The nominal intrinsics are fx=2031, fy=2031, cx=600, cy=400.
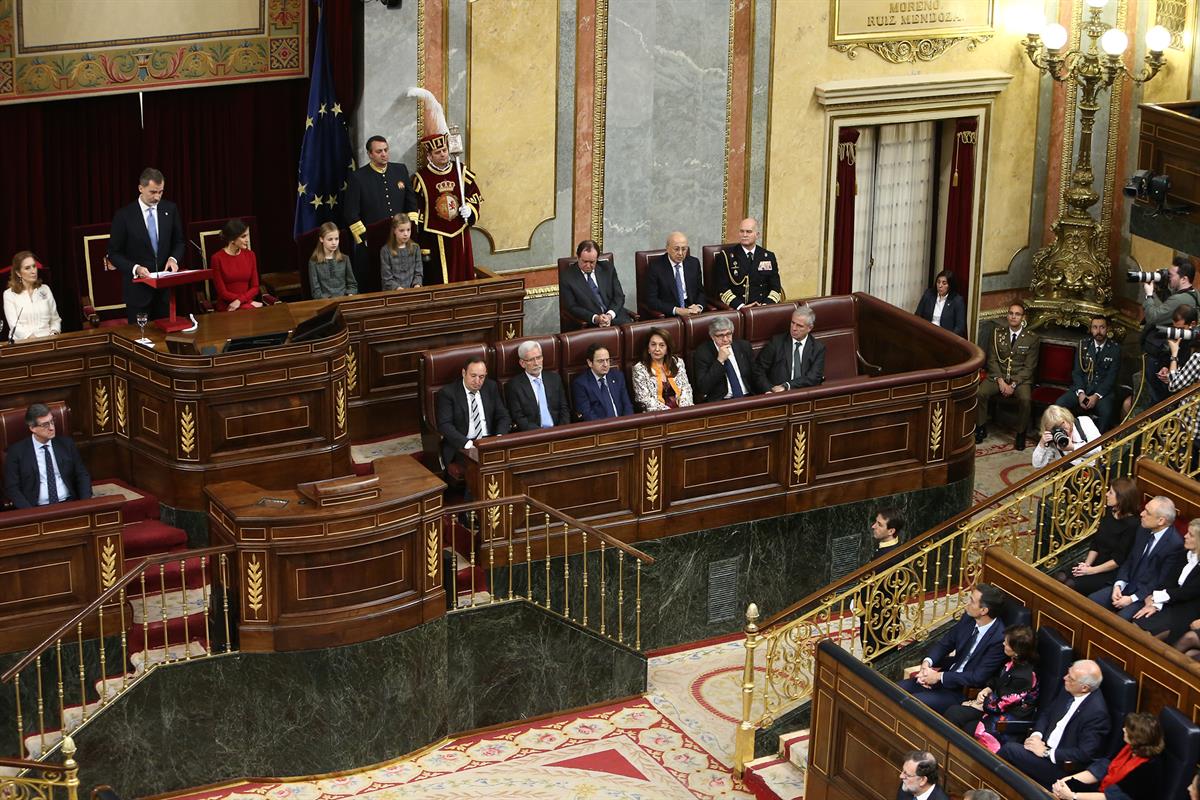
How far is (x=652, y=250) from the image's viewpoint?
13758mm

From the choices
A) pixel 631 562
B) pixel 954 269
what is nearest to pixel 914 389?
pixel 631 562

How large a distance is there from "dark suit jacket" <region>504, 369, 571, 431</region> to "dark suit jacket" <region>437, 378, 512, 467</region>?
8cm

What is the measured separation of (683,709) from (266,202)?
4.45 meters

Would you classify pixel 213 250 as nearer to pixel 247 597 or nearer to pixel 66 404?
pixel 66 404

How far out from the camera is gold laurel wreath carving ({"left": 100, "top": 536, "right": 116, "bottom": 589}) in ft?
A: 33.4

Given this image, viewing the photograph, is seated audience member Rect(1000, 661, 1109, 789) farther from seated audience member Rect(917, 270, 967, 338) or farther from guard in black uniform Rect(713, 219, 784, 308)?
seated audience member Rect(917, 270, 967, 338)

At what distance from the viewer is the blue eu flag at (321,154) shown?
1276 cm

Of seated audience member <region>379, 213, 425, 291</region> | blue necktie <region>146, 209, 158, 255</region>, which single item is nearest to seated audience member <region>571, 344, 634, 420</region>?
seated audience member <region>379, 213, 425, 291</region>

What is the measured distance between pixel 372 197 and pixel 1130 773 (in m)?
6.13

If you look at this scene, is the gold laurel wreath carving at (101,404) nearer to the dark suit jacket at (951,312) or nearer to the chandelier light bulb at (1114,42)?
the dark suit jacket at (951,312)

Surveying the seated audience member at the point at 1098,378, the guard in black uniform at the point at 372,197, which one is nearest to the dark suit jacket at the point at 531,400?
the guard in black uniform at the point at 372,197

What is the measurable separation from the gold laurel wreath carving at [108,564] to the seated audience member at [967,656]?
13.2ft

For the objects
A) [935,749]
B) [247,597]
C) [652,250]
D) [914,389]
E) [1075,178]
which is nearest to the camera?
[935,749]

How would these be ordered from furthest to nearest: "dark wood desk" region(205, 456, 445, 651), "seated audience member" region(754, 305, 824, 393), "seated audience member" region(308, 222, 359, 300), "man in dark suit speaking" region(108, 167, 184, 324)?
"seated audience member" region(754, 305, 824, 393) → "seated audience member" region(308, 222, 359, 300) → "man in dark suit speaking" region(108, 167, 184, 324) → "dark wood desk" region(205, 456, 445, 651)
